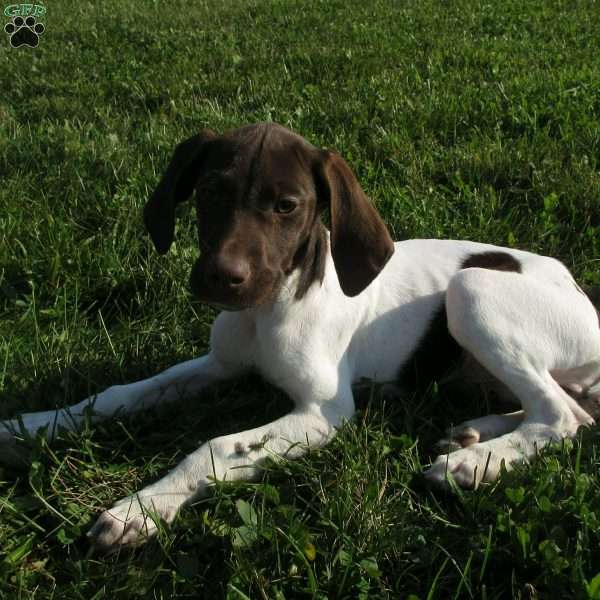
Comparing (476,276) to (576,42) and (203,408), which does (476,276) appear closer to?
(203,408)

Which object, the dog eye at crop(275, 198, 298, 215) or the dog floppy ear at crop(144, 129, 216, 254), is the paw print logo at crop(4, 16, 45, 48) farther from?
the dog eye at crop(275, 198, 298, 215)

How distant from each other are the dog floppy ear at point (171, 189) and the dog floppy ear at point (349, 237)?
497mm

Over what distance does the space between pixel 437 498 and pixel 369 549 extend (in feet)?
1.47

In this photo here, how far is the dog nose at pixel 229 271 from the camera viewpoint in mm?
2668

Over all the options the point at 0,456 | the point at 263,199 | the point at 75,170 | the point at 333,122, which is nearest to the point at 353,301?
the point at 263,199

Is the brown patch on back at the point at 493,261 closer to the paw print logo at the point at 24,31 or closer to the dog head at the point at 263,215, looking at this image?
the dog head at the point at 263,215

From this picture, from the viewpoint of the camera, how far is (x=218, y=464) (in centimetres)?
280

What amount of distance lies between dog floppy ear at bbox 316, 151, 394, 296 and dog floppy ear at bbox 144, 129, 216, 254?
19.6 inches

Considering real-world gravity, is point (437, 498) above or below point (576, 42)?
below

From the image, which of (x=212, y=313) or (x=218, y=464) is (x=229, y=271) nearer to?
(x=218, y=464)

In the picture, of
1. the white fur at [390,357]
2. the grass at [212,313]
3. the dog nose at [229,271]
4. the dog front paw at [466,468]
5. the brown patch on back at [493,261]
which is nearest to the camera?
the grass at [212,313]

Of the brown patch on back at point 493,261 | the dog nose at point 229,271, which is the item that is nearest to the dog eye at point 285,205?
the dog nose at point 229,271

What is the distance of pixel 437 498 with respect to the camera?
2781 mm

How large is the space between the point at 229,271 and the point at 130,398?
93 cm
